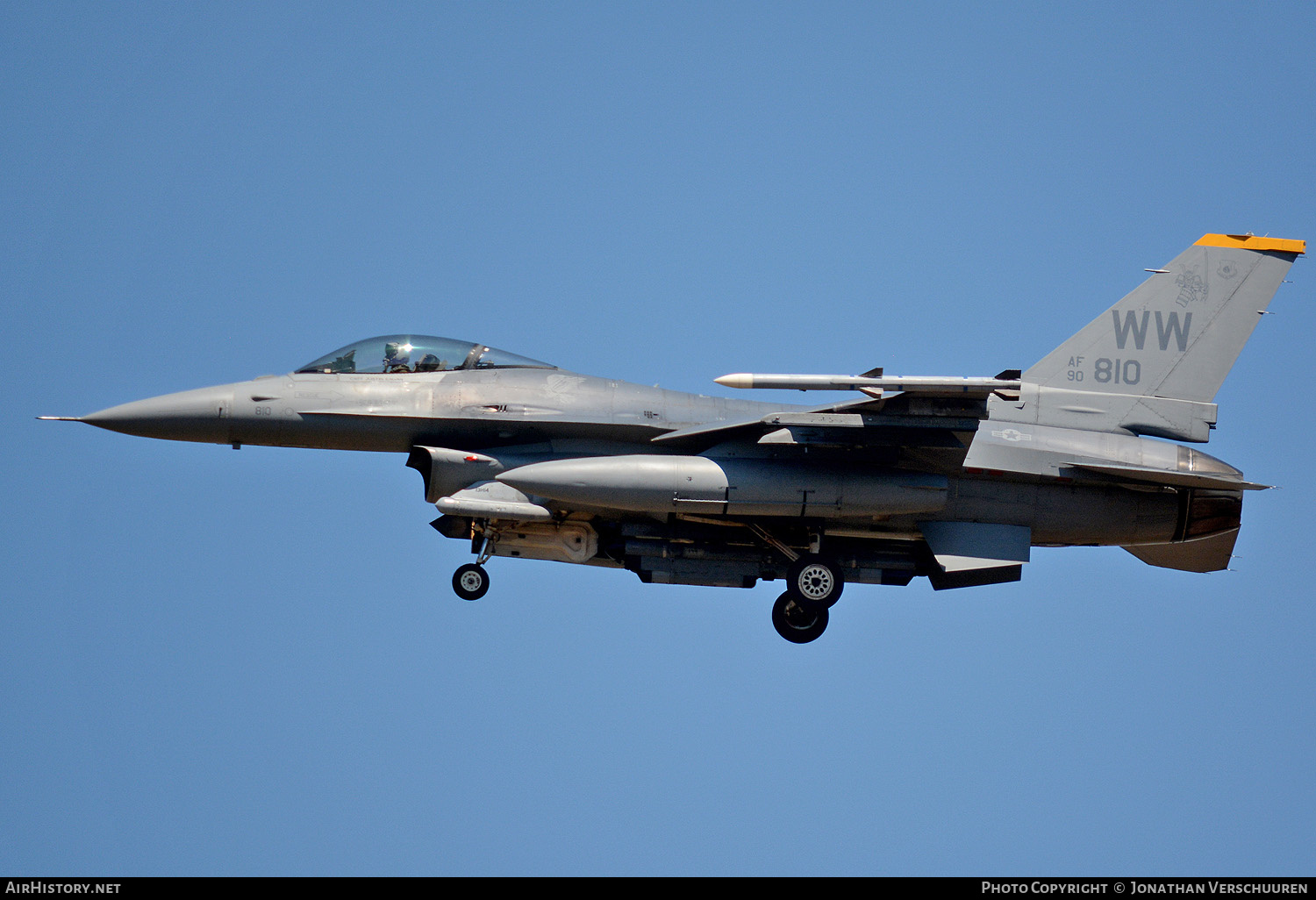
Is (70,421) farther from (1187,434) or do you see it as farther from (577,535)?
(1187,434)

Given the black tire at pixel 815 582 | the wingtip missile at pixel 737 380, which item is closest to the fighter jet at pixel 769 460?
the black tire at pixel 815 582

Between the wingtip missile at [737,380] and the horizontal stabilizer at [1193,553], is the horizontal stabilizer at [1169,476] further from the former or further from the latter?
the wingtip missile at [737,380]

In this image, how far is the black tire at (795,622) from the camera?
639 inches

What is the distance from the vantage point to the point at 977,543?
52.5ft

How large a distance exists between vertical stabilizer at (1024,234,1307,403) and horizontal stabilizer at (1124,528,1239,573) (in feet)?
5.27

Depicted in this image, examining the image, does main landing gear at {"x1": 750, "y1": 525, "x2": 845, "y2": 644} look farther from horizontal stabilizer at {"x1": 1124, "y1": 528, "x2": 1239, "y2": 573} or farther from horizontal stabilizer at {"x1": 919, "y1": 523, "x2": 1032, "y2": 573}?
horizontal stabilizer at {"x1": 1124, "y1": 528, "x2": 1239, "y2": 573}

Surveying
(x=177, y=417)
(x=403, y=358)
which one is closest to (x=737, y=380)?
(x=403, y=358)

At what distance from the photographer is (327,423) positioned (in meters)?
15.8

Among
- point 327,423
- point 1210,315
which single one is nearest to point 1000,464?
point 1210,315

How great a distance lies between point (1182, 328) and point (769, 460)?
534cm

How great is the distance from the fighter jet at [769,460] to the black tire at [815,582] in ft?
0.07

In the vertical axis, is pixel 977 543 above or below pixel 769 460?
below

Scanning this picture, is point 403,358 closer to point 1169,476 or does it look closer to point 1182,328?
point 1169,476

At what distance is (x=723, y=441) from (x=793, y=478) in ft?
2.80
